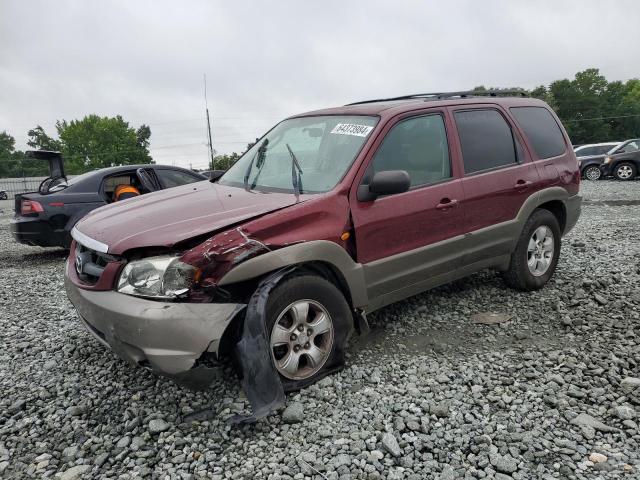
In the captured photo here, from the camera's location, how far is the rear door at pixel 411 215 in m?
3.55

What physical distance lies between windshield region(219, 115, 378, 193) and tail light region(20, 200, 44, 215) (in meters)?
4.39

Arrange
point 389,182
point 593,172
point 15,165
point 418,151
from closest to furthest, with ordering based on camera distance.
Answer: point 389,182 → point 418,151 → point 593,172 → point 15,165

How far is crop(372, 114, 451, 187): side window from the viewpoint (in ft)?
12.3

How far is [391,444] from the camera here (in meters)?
2.68

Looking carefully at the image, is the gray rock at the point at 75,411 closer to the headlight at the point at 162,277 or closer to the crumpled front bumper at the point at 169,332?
the crumpled front bumper at the point at 169,332

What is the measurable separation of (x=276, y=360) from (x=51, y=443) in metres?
1.35

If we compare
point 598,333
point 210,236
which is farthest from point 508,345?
point 210,236

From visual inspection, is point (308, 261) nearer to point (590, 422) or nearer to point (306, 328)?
point (306, 328)

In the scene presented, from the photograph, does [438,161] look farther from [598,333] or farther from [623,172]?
[623,172]

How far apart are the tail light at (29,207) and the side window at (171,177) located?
5.76ft

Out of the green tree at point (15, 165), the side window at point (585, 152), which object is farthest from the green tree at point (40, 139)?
the side window at point (585, 152)

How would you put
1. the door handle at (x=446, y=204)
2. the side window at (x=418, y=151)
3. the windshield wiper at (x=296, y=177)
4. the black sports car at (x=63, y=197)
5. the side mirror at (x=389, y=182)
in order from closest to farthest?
the side mirror at (x=389, y=182)
the windshield wiper at (x=296, y=177)
the side window at (x=418, y=151)
the door handle at (x=446, y=204)
the black sports car at (x=63, y=197)

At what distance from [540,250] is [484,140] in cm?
132

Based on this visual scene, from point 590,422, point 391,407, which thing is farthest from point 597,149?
point 391,407
